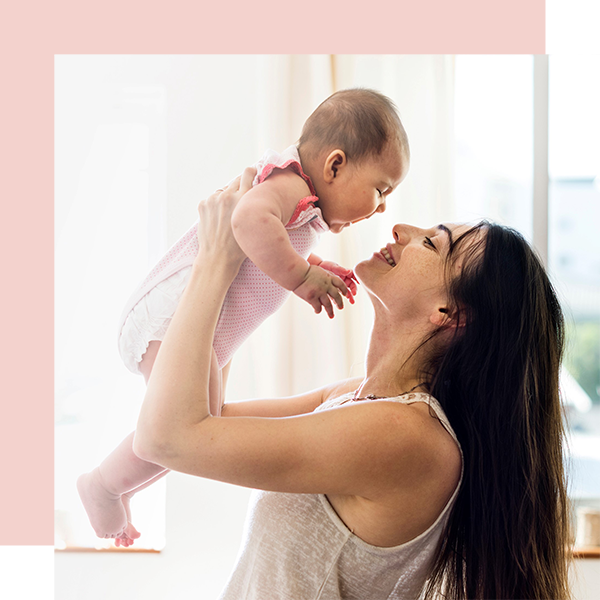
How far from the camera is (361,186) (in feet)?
3.62

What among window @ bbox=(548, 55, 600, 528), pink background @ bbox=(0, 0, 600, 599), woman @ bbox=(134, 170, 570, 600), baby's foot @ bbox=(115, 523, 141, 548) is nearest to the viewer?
woman @ bbox=(134, 170, 570, 600)

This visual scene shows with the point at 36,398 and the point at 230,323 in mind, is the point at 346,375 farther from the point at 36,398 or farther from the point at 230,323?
the point at 36,398

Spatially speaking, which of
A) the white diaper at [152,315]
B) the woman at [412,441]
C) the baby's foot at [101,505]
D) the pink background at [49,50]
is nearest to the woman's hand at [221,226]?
the woman at [412,441]

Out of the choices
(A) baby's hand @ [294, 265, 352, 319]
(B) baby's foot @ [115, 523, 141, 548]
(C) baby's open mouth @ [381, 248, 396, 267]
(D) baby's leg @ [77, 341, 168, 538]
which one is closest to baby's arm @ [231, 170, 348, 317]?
(A) baby's hand @ [294, 265, 352, 319]

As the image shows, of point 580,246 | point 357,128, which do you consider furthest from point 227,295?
point 580,246

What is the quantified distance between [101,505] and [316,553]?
1.74 feet

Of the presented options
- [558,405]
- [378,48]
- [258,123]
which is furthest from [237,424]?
[378,48]

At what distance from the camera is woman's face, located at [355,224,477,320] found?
1.01 meters

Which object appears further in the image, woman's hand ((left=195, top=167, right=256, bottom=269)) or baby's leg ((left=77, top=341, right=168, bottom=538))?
baby's leg ((left=77, top=341, right=168, bottom=538))

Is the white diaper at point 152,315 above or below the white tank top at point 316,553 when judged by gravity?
above

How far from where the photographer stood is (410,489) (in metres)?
0.88

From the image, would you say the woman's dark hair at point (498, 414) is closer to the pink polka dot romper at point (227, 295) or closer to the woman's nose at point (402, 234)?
the woman's nose at point (402, 234)

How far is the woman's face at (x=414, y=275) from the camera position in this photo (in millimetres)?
1006

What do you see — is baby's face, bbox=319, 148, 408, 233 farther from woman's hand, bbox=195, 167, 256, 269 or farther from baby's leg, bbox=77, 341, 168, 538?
baby's leg, bbox=77, 341, 168, 538
